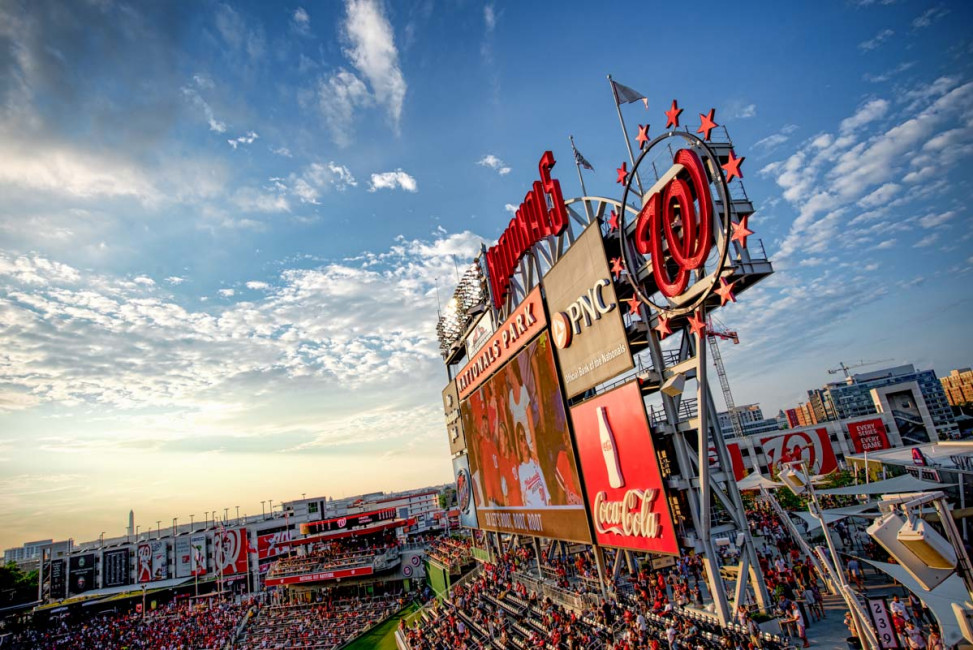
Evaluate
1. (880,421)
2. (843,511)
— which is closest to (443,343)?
(843,511)

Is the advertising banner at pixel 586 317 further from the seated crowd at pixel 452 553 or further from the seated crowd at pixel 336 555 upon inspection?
the seated crowd at pixel 336 555

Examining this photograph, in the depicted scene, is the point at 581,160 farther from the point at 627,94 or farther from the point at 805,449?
the point at 805,449

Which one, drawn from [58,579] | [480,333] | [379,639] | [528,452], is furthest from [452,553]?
[58,579]

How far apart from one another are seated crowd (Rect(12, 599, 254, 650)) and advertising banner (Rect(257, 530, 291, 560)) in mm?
7349

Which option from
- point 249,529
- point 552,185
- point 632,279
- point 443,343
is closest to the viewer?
point 632,279

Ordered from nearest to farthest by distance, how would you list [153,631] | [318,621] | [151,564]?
[318,621] < [153,631] < [151,564]

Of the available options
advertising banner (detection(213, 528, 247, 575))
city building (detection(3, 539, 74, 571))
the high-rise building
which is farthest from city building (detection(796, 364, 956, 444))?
city building (detection(3, 539, 74, 571))

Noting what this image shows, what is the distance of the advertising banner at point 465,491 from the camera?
33.5 m

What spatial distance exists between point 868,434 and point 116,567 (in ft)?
300

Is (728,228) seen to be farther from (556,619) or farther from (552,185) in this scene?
(556,619)

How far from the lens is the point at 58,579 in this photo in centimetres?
6719

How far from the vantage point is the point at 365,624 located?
3769 cm

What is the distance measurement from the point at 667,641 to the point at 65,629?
66459mm

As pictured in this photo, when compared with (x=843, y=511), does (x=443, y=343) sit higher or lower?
higher
